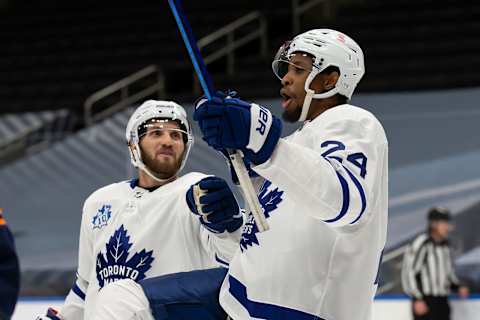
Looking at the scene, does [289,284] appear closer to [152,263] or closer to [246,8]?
[152,263]

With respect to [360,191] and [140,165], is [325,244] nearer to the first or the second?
[360,191]

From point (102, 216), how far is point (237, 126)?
46.8 inches

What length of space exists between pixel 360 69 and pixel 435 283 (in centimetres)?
359

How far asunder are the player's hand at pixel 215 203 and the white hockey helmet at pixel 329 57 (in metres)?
0.28

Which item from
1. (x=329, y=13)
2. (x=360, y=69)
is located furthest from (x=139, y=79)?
(x=360, y=69)

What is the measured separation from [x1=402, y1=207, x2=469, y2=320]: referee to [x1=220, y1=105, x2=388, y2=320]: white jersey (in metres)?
3.51

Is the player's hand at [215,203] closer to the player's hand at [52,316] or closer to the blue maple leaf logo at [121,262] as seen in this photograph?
the blue maple leaf logo at [121,262]

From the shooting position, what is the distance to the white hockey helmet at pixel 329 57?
223 cm

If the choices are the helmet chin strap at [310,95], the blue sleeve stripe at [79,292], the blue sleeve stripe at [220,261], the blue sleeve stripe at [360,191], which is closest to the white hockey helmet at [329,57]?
the helmet chin strap at [310,95]

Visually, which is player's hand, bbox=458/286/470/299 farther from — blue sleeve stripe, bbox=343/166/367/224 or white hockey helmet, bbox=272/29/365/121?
blue sleeve stripe, bbox=343/166/367/224

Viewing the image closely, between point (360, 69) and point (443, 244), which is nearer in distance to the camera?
point (360, 69)

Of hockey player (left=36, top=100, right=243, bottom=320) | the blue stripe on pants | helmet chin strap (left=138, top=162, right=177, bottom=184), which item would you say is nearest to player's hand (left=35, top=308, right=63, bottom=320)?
hockey player (left=36, top=100, right=243, bottom=320)

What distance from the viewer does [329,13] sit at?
8875mm

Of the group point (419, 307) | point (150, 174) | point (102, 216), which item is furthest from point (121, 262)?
point (419, 307)
